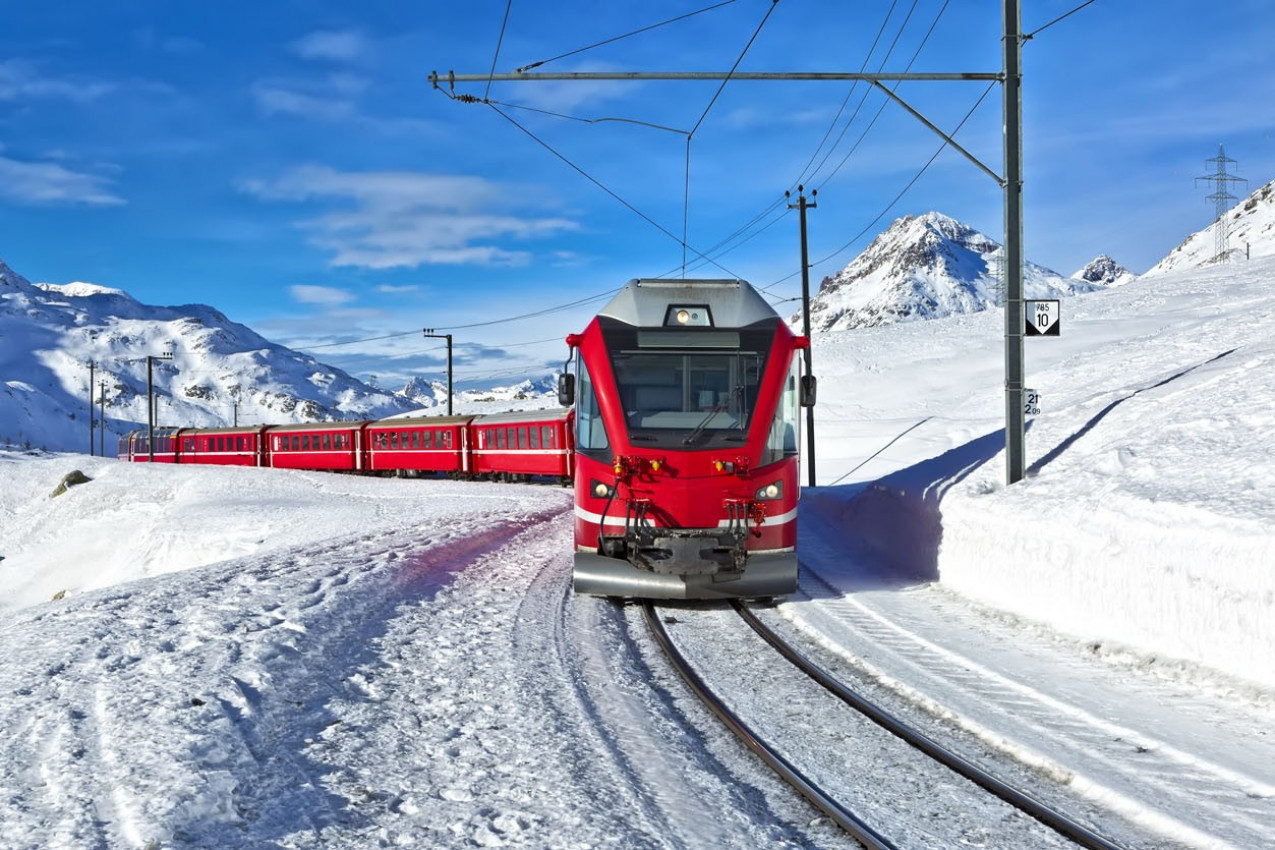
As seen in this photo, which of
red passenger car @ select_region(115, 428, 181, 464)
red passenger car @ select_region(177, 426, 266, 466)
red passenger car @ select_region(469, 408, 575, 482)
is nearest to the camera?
red passenger car @ select_region(469, 408, 575, 482)

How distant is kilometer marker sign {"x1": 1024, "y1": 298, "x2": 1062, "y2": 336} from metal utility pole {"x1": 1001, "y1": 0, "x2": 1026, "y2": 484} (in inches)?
3.2

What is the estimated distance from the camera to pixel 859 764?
19.6 ft

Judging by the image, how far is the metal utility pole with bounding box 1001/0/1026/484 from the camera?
Result: 12391mm

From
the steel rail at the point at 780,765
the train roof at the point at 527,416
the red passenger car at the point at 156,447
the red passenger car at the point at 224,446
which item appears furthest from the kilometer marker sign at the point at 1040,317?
the red passenger car at the point at 156,447

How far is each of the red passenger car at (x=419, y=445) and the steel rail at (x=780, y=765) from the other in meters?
28.7

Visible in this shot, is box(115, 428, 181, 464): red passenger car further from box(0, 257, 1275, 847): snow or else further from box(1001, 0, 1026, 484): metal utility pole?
box(1001, 0, 1026, 484): metal utility pole

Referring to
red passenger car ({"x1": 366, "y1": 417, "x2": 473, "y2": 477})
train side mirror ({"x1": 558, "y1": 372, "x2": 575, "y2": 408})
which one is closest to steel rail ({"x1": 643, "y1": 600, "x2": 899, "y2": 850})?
train side mirror ({"x1": 558, "y1": 372, "x2": 575, "y2": 408})

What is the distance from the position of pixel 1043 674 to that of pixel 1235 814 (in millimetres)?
2941

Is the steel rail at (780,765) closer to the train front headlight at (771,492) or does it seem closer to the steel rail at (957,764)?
the steel rail at (957,764)

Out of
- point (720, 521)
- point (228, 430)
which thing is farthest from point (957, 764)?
point (228, 430)

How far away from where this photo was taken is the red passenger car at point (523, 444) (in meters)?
30.9

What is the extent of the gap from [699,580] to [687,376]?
87.2 inches

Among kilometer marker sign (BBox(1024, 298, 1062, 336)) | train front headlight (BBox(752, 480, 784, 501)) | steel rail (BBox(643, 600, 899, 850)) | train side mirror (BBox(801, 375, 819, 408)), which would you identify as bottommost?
steel rail (BBox(643, 600, 899, 850))

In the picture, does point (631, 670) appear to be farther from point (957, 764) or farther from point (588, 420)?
point (588, 420)
